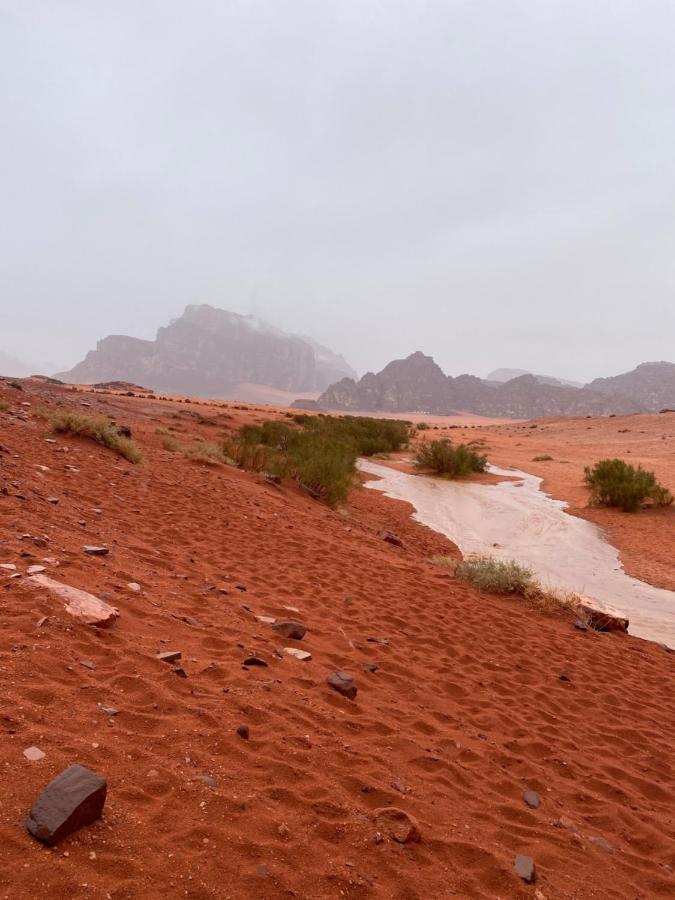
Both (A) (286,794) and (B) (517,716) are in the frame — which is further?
(B) (517,716)

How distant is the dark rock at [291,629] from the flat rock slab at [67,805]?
2.81 metres

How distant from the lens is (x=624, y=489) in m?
18.0

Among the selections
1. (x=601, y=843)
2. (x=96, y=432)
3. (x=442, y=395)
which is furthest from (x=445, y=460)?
(x=442, y=395)

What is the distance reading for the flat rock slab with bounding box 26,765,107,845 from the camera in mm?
1969

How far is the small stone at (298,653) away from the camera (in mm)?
4546

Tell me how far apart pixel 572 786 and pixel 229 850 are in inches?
109

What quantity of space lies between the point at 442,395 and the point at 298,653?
170742mm

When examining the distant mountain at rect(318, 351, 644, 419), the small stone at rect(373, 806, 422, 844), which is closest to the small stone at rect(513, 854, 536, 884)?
the small stone at rect(373, 806, 422, 844)

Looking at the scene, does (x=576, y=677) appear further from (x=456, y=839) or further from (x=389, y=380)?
(x=389, y=380)

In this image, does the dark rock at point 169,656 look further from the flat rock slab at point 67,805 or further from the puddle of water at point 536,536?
the puddle of water at point 536,536

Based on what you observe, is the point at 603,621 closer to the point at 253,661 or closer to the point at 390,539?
the point at 390,539

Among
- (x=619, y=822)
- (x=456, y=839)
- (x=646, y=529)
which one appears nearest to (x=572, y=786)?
(x=619, y=822)

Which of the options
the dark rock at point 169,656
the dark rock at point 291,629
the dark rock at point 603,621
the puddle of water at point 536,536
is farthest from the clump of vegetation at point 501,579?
the dark rock at point 169,656

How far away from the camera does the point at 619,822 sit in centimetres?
356
